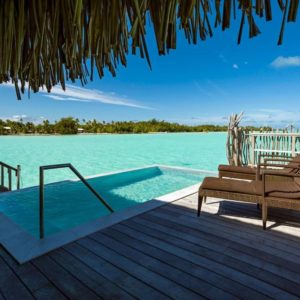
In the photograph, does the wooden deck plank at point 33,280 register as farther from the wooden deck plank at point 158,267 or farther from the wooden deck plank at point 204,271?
the wooden deck plank at point 204,271

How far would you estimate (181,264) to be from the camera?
1977mm

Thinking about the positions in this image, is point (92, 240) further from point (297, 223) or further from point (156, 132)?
point (156, 132)

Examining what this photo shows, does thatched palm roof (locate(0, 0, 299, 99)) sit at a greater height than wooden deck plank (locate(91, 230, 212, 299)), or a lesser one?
greater

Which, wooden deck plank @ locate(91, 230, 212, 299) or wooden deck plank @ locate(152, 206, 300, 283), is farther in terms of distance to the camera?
wooden deck plank @ locate(152, 206, 300, 283)

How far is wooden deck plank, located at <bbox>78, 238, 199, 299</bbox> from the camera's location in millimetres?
1634

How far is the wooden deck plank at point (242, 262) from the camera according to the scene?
1.74 metres

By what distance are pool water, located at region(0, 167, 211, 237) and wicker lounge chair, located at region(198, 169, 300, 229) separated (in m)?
2.68

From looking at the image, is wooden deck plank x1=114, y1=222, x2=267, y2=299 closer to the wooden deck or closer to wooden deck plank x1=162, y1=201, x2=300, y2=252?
the wooden deck

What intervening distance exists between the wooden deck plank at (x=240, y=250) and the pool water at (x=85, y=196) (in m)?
2.44

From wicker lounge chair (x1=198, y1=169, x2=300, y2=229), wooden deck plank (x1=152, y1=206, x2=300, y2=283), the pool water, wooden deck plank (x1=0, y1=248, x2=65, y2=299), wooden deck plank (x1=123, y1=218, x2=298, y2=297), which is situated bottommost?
the pool water

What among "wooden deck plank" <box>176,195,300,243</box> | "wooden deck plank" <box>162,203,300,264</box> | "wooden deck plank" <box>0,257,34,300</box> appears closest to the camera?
"wooden deck plank" <box>0,257,34,300</box>

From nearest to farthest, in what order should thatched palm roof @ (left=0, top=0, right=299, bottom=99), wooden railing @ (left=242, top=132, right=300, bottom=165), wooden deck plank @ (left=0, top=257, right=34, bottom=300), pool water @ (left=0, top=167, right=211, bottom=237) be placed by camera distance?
1. thatched palm roof @ (left=0, top=0, right=299, bottom=99)
2. wooden deck plank @ (left=0, top=257, right=34, bottom=300)
3. pool water @ (left=0, top=167, right=211, bottom=237)
4. wooden railing @ (left=242, top=132, right=300, bottom=165)

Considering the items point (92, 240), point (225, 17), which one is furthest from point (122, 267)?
point (225, 17)

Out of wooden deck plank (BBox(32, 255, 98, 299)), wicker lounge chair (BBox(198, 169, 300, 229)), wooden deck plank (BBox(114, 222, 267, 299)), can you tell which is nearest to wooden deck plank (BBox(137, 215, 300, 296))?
wooden deck plank (BBox(114, 222, 267, 299))
